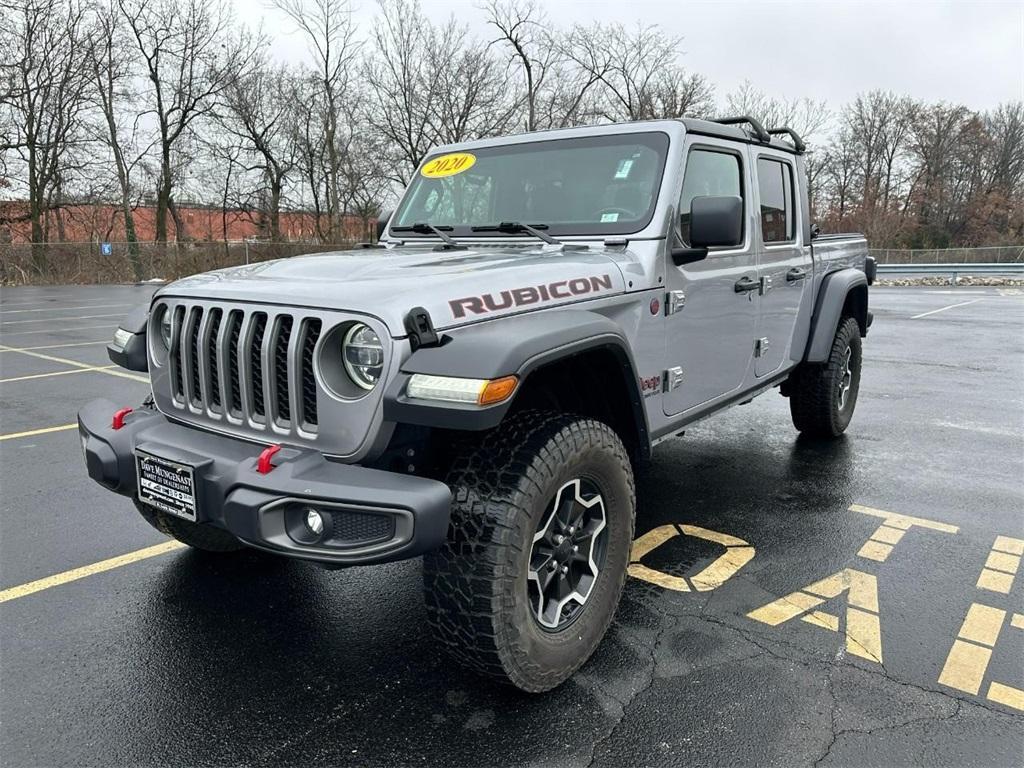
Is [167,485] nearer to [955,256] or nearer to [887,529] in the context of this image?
[887,529]

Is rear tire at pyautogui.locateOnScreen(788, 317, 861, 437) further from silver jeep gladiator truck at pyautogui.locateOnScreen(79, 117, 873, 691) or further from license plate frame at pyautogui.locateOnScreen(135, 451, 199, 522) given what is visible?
license plate frame at pyautogui.locateOnScreen(135, 451, 199, 522)

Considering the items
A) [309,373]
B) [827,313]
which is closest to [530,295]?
[309,373]

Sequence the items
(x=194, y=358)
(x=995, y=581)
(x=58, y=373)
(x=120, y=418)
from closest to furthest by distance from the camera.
Result: (x=194, y=358) → (x=120, y=418) → (x=995, y=581) → (x=58, y=373)

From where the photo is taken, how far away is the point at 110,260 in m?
27.9

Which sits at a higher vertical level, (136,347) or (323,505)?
(136,347)

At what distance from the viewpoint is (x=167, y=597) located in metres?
3.22

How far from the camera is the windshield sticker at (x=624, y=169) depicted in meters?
3.48

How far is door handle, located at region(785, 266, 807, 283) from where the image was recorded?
180 inches

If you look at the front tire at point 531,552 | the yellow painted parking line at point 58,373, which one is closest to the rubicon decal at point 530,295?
the front tire at point 531,552

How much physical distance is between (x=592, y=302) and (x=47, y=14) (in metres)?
32.7

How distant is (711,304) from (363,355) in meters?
2.03

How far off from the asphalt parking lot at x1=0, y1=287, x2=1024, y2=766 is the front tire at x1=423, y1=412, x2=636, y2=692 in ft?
0.69

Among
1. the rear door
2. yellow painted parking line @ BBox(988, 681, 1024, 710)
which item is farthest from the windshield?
yellow painted parking line @ BBox(988, 681, 1024, 710)

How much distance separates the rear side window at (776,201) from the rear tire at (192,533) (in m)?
3.36
